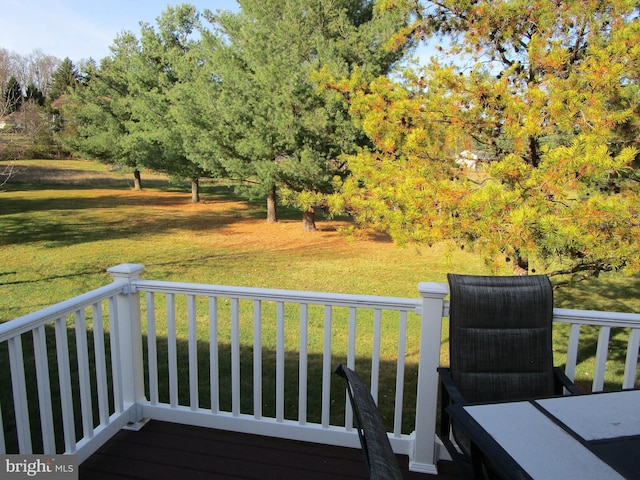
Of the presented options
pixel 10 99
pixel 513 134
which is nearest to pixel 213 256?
pixel 10 99

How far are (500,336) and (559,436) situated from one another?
81 cm

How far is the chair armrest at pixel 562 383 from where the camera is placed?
76.4 inches

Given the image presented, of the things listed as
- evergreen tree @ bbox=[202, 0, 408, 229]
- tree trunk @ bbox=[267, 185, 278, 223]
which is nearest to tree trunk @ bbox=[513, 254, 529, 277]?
evergreen tree @ bbox=[202, 0, 408, 229]

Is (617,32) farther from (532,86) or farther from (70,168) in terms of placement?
(70,168)

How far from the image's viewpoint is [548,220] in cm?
293

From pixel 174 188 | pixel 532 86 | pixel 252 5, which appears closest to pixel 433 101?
pixel 532 86

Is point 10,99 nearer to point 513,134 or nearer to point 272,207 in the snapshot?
point 272,207

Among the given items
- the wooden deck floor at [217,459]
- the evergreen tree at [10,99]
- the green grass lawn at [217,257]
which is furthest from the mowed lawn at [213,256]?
the wooden deck floor at [217,459]

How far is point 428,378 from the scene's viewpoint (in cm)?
219

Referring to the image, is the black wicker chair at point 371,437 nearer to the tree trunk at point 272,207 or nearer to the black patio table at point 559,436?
the black patio table at point 559,436

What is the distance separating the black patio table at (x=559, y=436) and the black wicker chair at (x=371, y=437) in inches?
18.9

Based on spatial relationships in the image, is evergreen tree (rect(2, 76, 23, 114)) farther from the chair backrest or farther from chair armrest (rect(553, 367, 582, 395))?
chair armrest (rect(553, 367, 582, 395))

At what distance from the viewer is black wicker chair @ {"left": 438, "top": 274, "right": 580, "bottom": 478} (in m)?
2.06

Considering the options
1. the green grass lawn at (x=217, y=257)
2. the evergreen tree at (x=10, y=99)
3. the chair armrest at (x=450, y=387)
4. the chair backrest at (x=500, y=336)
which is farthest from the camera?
the evergreen tree at (x=10, y=99)
